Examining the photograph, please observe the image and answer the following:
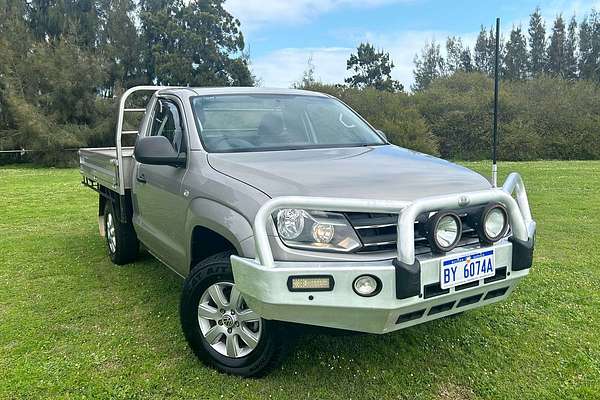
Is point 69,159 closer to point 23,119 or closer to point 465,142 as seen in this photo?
point 23,119

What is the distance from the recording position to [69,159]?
2555 centimetres

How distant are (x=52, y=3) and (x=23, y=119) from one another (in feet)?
47.6

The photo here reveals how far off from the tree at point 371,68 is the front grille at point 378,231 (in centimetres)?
4266

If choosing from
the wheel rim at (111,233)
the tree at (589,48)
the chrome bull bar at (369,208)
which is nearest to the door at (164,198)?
the wheel rim at (111,233)

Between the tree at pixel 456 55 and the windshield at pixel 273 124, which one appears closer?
the windshield at pixel 273 124

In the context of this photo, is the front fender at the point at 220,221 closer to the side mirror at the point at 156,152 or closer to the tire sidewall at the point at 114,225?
the side mirror at the point at 156,152

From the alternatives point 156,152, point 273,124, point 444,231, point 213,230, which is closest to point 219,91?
point 273,124

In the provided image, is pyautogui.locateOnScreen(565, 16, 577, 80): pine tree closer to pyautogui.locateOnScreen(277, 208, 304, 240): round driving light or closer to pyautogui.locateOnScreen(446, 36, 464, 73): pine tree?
pyautogui.locateOnScreen(446, 36, 464, 73): pine tree

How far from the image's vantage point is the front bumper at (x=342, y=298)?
2502 millimetres

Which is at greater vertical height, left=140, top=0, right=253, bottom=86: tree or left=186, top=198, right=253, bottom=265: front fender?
left=140, top=0, right=253, bottom=86: tree

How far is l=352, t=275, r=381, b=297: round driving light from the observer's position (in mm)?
2498

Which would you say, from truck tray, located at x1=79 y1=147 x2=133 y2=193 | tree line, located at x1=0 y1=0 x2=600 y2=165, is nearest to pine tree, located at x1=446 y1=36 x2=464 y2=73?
tree line, located at x1=0 y1=0 x2=600 y2=165

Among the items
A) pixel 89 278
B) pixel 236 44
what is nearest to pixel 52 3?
pixel 236 44

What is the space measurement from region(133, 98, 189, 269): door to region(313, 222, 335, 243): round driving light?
1.22m
